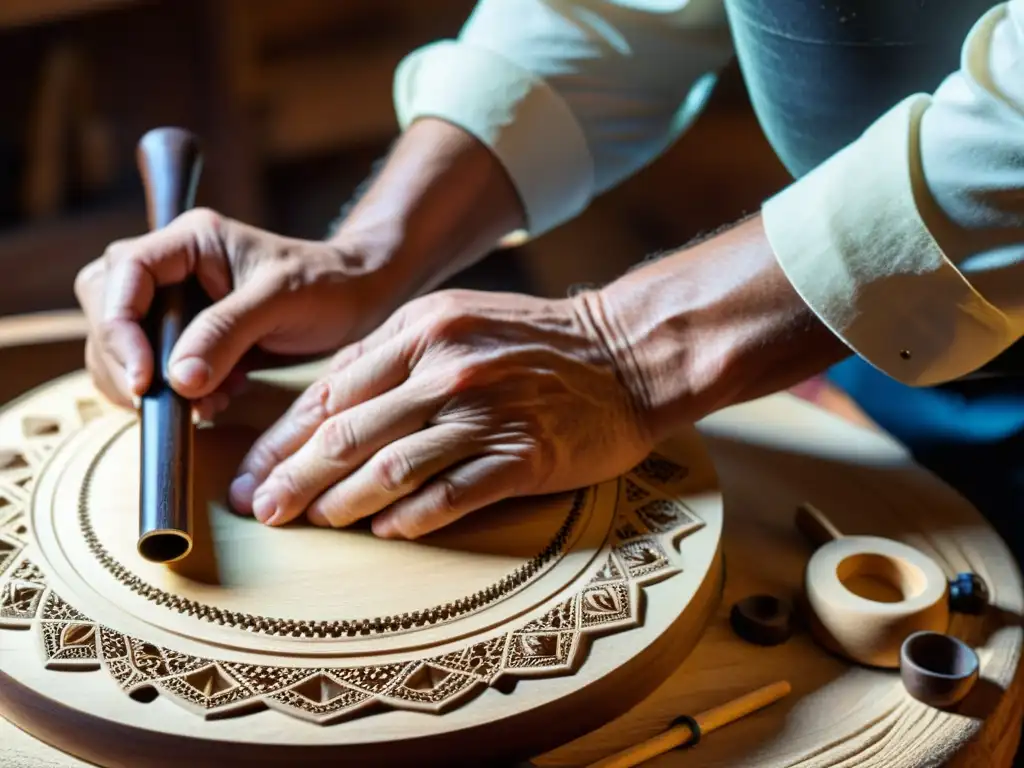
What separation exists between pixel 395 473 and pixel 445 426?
0.17 feet

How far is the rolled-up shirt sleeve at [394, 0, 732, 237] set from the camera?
3.83ft

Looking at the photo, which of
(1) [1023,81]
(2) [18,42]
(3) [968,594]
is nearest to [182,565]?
(3) [968,594]

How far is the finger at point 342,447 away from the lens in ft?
2.84

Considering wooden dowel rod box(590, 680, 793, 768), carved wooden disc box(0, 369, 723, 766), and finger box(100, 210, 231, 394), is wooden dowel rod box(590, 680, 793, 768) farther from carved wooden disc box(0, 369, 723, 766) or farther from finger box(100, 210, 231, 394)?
finger box(100, 210, 231, 394)

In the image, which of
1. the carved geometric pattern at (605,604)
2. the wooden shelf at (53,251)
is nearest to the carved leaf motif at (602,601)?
the carved geometric pattern at (605,604)

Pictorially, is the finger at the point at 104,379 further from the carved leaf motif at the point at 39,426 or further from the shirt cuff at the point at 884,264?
the shirt cuff at the point at 884,264

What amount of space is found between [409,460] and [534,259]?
187 centimetres

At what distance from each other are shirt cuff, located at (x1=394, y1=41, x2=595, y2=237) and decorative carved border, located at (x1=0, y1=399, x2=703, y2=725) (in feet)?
1.58

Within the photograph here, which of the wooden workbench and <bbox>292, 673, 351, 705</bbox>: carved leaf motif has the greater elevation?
<bbox>292, 673, 351, 705</bbox>: carved leaf motif

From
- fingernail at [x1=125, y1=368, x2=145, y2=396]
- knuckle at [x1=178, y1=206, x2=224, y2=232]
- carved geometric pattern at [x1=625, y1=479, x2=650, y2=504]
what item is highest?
knuckle at [x1=178, y1=206, x2=224, y2=232]

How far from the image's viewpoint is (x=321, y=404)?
2.96 feet

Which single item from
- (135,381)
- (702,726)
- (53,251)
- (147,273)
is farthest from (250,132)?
(702,726)

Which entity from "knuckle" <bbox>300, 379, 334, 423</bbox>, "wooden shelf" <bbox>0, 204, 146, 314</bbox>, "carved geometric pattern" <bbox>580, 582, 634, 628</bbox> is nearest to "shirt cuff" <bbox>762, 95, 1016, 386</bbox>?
"carved geometric pattern" <bbox>580, 582, 634, 628</bbox>

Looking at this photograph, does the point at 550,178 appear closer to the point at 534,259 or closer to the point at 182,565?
the point at 182,565
